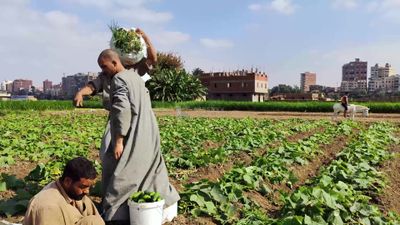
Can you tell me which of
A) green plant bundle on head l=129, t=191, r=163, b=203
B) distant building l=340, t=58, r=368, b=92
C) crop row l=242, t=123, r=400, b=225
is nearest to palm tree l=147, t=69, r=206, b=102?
crop row l=242, t=123, r=400, b=225

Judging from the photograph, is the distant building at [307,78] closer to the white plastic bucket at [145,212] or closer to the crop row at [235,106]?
the crop row at [235,106]

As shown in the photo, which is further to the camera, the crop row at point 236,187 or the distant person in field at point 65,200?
the crop row at point 236,187

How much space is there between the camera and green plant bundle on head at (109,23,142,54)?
11.5ft

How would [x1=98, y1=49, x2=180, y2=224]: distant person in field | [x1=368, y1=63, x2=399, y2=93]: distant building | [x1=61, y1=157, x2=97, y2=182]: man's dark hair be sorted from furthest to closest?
[x1=368, y1=63, x2=399, y2=93]: distant building, [x1=98, y1=49, x2=180, y2=224]: distant person in field, [x1=61, y1=157, x2=97, y2=182]: man's dark hair

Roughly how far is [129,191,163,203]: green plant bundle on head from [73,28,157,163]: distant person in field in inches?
19.4

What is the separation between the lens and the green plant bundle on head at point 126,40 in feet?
11.5

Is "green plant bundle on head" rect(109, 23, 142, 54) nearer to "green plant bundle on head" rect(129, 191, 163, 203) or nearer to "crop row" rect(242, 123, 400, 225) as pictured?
"green plant bundle on head" rect(129, 191, 163, 203)

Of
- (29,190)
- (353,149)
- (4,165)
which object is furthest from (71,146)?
(353,149)

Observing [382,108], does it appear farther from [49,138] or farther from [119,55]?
[119,55]

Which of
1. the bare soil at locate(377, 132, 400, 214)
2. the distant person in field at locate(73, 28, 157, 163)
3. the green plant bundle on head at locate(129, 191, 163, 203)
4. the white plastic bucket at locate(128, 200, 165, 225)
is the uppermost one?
the distant person in field at locate(73, 28, 157, 163)

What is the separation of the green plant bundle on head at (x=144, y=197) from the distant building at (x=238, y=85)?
58.1 metres

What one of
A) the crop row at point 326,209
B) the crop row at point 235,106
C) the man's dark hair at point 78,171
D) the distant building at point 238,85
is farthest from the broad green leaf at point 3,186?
the distant building at point 238,85

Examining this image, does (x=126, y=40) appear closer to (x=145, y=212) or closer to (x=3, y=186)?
(x=145, y=212)

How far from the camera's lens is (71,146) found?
7766 mm
